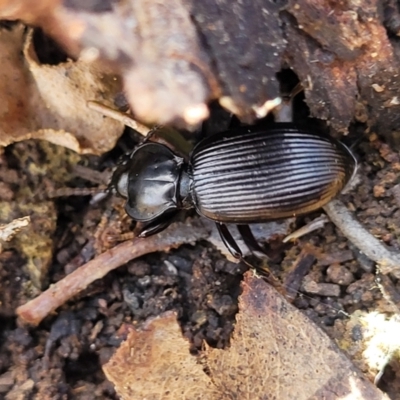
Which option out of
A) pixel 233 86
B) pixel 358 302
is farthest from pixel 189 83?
pixel 358 302

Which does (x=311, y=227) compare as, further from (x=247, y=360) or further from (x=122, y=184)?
(x=122, y=184)

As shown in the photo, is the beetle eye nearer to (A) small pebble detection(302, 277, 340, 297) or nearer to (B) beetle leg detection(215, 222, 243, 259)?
(B) beetle leg detection(215, 222, 243, 259)

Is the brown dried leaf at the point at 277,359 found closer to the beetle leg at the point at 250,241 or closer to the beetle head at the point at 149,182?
the beetle leg at the point at 250,241

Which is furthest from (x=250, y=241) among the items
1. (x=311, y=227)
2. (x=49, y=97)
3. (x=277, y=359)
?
→ (x=49, y=97)

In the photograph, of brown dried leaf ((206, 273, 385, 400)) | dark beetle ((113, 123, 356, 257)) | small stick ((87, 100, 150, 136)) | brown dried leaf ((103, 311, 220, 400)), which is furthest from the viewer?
small stick ((87, 100, 150, 136))

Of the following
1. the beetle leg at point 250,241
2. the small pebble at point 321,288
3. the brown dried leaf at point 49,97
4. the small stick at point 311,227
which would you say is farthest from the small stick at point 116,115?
the small pebble at point 321,288

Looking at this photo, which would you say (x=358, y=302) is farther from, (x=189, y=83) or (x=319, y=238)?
(x=189, y=83)

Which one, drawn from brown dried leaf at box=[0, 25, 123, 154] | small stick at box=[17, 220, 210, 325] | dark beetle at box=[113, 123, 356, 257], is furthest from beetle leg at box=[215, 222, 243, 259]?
brown dried leaf at box=[0, 25, 123, 154]
